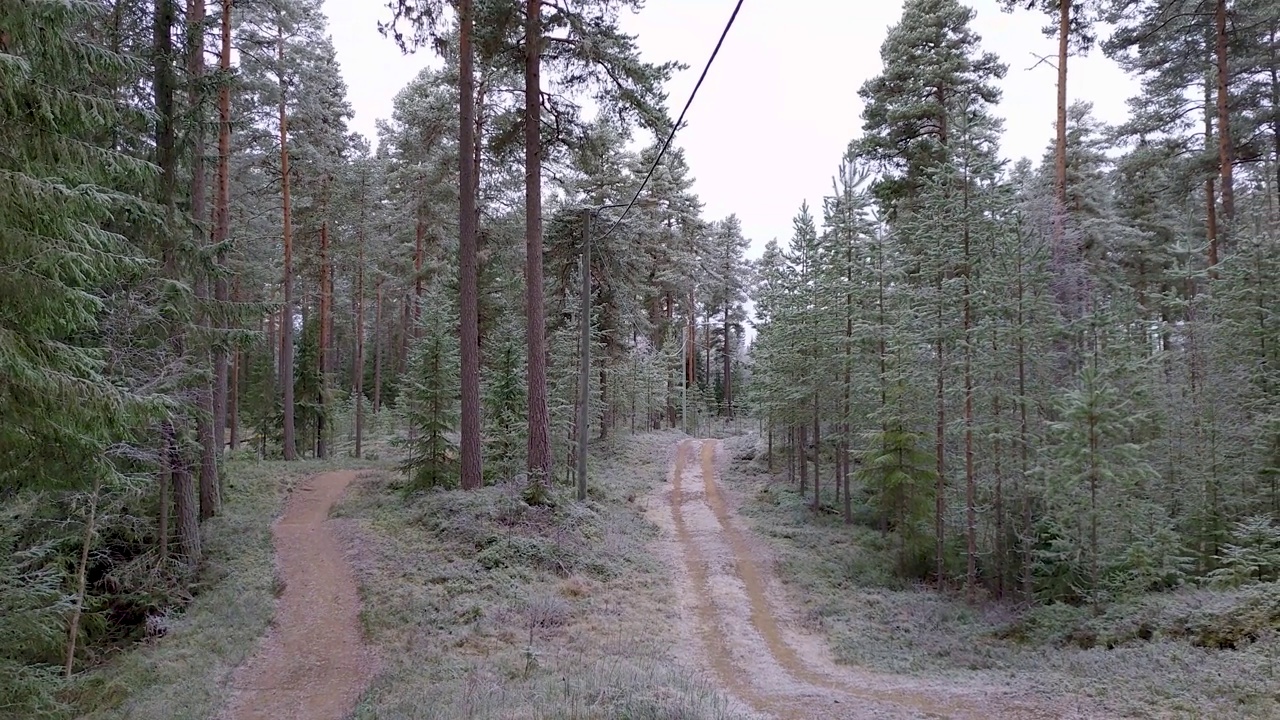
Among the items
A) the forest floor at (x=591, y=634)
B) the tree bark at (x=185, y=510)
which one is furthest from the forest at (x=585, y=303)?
the forest floor at (x=591, y=634)

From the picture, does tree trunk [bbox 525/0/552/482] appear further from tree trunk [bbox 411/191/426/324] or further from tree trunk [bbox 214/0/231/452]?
tree trunk [bbox 411/191/426/324]

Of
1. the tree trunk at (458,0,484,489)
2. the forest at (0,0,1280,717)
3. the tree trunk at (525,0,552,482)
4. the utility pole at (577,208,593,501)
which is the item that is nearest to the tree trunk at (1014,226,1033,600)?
the forest at (0,0,1280,717)

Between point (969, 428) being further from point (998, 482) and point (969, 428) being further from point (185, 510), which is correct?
point (185, 510)

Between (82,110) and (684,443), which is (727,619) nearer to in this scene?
(82,110)

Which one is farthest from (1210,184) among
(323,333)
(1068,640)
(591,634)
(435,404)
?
(323,333)

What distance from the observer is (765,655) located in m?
10.4

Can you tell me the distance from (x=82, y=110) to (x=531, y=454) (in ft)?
35.0

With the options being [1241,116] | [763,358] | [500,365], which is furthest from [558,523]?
[1241,116]

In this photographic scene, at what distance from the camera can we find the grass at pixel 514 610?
6898 millimetres

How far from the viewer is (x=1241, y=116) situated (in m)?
16.3

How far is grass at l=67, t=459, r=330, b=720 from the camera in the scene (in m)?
8.00

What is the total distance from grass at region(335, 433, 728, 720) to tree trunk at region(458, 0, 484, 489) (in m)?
1.19

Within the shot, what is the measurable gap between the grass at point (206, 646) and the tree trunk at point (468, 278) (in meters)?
4.82

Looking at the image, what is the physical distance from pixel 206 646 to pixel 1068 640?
13.6m
